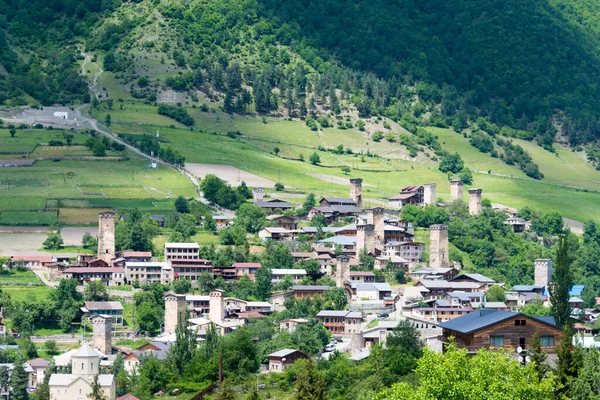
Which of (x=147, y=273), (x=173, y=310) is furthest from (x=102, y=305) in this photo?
(x=147, y=273)

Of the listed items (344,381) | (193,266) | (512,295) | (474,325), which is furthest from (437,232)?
(474,325)

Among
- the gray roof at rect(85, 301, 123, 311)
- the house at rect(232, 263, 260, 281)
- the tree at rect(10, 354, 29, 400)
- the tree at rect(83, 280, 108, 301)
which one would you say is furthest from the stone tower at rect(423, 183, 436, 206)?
the tree at rect(10, 354, 29, 400)

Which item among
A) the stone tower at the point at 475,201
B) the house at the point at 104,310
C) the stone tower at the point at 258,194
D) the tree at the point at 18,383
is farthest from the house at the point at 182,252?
the stone tower at the point at 475,201

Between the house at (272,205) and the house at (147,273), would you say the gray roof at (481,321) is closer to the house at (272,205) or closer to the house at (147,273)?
the house at (147,273)

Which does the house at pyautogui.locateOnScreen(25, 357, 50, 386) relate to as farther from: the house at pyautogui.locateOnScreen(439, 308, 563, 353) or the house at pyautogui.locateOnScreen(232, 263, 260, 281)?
the house at pyautogui.locateOnScreen(439, 308, 563, 353)

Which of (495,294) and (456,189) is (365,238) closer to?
(495,294)

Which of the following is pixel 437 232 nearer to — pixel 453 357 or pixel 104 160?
pixel 104 160
